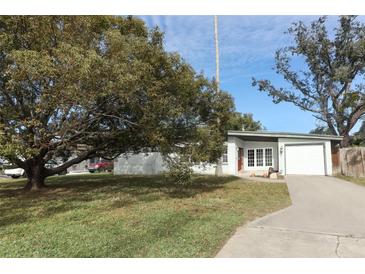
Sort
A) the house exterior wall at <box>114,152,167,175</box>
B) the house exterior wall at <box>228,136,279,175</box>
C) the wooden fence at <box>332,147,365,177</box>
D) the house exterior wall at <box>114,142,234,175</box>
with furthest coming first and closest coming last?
the house exterior wall at <box>114,152,167,175</box> < the house exterior wall at <box>114,142,234,175</box> < the house exterior wall at <box>228,136,279,175</box> < the wooden fence at <box>332,147,365,177</box>

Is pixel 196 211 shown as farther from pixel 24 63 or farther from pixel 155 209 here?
pixel 24 63

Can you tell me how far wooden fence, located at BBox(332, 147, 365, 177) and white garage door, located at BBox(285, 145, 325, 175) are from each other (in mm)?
1071

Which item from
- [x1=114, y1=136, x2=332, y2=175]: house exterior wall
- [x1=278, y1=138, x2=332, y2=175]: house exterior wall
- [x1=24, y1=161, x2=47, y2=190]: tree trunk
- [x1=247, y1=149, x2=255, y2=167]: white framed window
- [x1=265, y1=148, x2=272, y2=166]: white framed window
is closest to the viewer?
[x1=24, y1=161, x2=47, y2=190]: tree trunk

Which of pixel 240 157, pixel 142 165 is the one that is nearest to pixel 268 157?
pixel 240 157

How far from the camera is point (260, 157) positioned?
23.9 metres

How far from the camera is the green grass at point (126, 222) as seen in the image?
497 cm

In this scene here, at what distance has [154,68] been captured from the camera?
10.3m

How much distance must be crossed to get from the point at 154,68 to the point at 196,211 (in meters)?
5.02

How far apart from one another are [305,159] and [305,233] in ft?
53.0

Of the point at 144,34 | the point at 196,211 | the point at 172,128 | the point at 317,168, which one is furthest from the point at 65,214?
the point at 317,168

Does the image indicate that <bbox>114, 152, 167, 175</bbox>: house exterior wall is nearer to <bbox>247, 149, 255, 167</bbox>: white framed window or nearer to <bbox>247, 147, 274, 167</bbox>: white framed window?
<bbox>247, 149, 255, 167</bbox>: white framed window

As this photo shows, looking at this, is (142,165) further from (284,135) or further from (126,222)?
(126,222)

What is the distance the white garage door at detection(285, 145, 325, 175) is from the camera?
2067 centimetres

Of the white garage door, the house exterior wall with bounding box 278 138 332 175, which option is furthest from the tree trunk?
the white garage door
